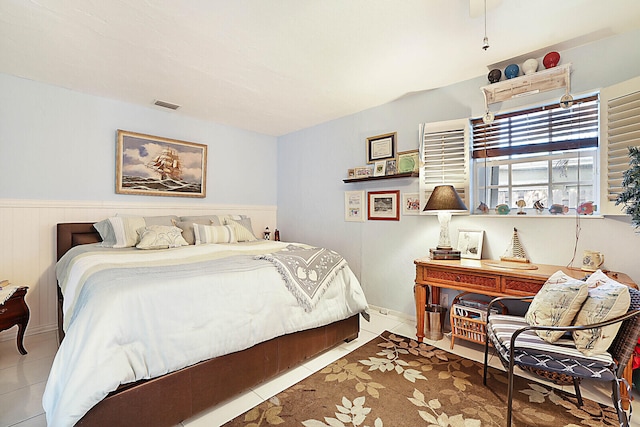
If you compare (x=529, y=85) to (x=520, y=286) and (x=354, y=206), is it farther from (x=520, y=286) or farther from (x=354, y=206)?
(x=354, y=206)

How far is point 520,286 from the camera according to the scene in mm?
2186

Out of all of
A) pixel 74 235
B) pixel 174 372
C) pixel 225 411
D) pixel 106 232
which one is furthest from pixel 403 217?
pixel 74 235

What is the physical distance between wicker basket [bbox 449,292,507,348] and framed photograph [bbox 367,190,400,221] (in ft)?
3.87

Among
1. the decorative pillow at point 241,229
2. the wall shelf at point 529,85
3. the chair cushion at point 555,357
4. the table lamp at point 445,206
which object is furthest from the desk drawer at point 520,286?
the decorative pillow at point 241,229

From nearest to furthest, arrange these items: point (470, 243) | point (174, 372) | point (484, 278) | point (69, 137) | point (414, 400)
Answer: point (174, 372), point (414, 400), point (484, 278), point (470, 243), point (69, 137)

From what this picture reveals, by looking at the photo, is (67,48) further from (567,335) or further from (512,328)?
(567,335)

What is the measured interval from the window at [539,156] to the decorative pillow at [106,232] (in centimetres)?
369

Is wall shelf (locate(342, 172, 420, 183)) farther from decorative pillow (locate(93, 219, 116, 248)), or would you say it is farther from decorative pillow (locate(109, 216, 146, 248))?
decorative pillow (locate(93, 219, 116, 248))

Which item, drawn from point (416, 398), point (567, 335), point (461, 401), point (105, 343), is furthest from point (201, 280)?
point (567, 335)

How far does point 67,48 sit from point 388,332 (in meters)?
3.79

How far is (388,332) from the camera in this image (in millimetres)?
2980

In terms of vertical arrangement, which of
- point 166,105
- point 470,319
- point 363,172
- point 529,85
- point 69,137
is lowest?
point 470,319

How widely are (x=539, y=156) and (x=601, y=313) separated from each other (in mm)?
1608

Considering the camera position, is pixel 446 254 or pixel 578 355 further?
pixel 446 254
